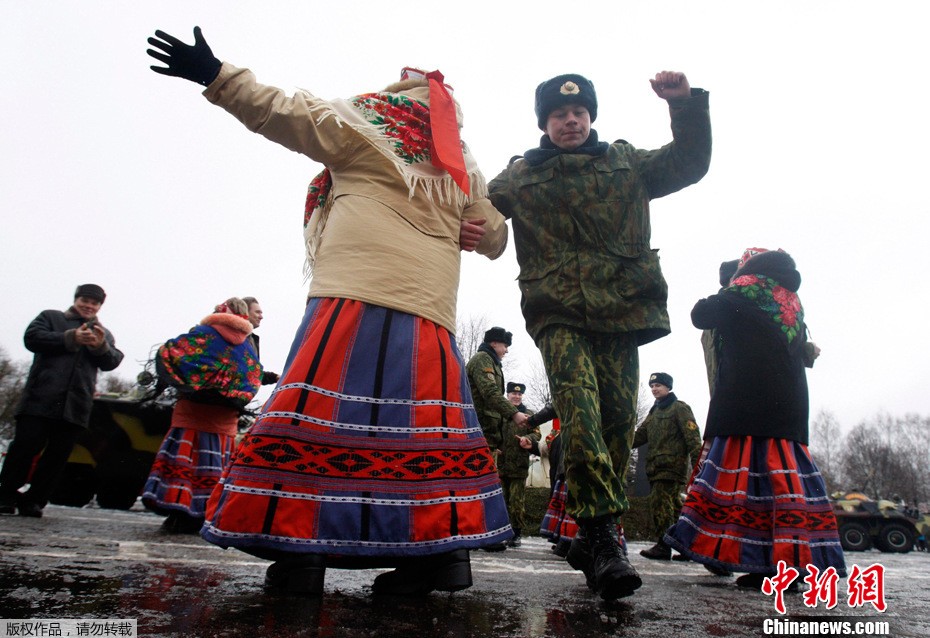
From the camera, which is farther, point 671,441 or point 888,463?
point 888,463

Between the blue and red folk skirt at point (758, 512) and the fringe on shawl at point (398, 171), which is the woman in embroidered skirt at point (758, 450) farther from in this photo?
the fringe on shawl at point (398, 171)

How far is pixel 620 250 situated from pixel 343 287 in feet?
4.41

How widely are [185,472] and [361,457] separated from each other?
3.39 metres

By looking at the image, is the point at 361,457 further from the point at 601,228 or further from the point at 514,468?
the point at 514,468

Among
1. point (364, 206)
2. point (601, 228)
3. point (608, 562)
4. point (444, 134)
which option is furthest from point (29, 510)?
point (601, 228)

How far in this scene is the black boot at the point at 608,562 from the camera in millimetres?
2119

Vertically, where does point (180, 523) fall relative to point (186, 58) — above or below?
below

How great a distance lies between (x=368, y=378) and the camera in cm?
221

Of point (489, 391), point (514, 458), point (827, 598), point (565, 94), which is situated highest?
point (565, 94)

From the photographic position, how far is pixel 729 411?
3527 millimetres

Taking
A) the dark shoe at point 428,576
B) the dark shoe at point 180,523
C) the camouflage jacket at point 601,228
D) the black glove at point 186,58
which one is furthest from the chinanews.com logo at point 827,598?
the dark shoe at point 180,523

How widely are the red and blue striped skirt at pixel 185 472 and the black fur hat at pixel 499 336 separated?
303cm

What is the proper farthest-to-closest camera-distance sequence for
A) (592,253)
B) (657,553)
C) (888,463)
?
(888,463), (657,553), (592,253)

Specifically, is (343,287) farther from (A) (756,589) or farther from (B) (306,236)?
(A) (756,589)
